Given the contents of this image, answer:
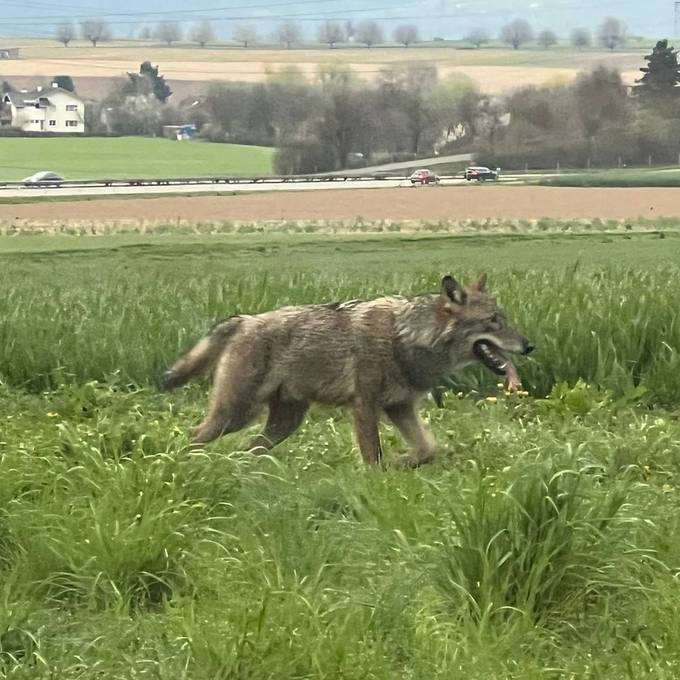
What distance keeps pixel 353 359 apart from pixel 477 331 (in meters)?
0.82

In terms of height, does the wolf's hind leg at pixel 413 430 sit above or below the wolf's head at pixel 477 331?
below

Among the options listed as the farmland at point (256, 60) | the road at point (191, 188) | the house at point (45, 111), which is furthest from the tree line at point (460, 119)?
the house at point (45, 111)

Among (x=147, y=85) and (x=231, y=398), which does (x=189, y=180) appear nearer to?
(x=147, y=85)

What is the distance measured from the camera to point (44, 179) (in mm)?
66875

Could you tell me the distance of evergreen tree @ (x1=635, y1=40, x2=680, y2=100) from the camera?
55.2 meters

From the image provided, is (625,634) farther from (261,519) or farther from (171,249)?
(171,249)

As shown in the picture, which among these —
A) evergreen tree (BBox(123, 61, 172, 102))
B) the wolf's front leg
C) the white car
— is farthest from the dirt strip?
the wolf's front leg

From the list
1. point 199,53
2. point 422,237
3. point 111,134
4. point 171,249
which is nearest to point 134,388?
point 171,249

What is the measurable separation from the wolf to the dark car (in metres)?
51.2

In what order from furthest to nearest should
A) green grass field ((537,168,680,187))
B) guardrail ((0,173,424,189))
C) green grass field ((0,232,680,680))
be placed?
guardrail ((0,173,424,189)), green grass field ((537,168,680,187)), green grass field ((0,232,680,680))

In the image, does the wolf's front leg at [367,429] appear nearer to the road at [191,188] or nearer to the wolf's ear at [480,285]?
the wolf's ear at [480,285]

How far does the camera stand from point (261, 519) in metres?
6.54

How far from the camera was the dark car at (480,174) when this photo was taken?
59844 millimetres

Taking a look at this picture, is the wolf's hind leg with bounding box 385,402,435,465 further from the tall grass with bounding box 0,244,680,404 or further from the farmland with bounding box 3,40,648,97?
the farmland with bounding box 3,40,648,97
